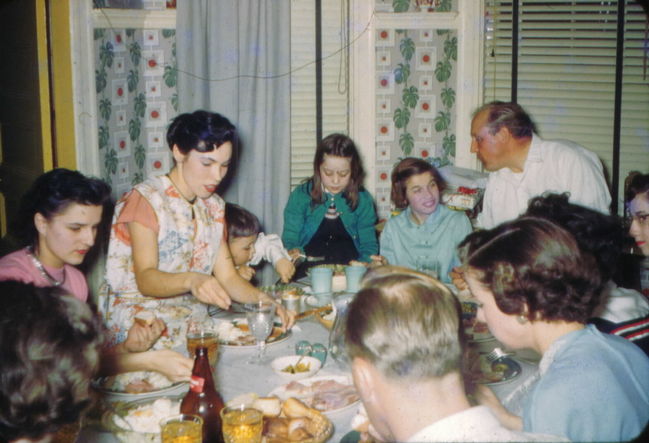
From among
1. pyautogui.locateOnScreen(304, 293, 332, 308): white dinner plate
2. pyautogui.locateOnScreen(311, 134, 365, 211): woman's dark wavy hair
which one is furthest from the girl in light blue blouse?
pyautogui.locateOnScreen(304, 293, 332, 308): white dinner plate

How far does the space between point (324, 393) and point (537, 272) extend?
27.1 inches

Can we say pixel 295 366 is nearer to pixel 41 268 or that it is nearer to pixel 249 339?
pixel 249 339

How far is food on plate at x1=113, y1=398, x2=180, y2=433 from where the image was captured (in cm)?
165

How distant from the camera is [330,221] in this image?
438 centimetres

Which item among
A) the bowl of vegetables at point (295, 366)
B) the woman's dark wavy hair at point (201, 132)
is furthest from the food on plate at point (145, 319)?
the woman's dark wavy hair at point (201, 132)

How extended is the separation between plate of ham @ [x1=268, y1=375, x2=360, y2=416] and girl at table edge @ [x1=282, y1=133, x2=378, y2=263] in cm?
236

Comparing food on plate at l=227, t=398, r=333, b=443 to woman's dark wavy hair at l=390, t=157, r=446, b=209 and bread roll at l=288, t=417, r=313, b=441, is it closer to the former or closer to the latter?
bread roll at l=288, t=417, r=313, b=441

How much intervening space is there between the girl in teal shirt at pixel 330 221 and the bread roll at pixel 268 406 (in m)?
2.57

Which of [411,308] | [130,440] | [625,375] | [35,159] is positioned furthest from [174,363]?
[35,159]

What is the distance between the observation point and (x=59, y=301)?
4.09 feet

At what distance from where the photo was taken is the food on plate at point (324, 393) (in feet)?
5.91

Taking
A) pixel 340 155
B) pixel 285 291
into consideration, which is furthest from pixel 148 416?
pixel 340 155

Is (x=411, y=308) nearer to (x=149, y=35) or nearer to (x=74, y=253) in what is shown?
(x=74, y=253)

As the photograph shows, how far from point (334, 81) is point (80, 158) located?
191 centimetres
